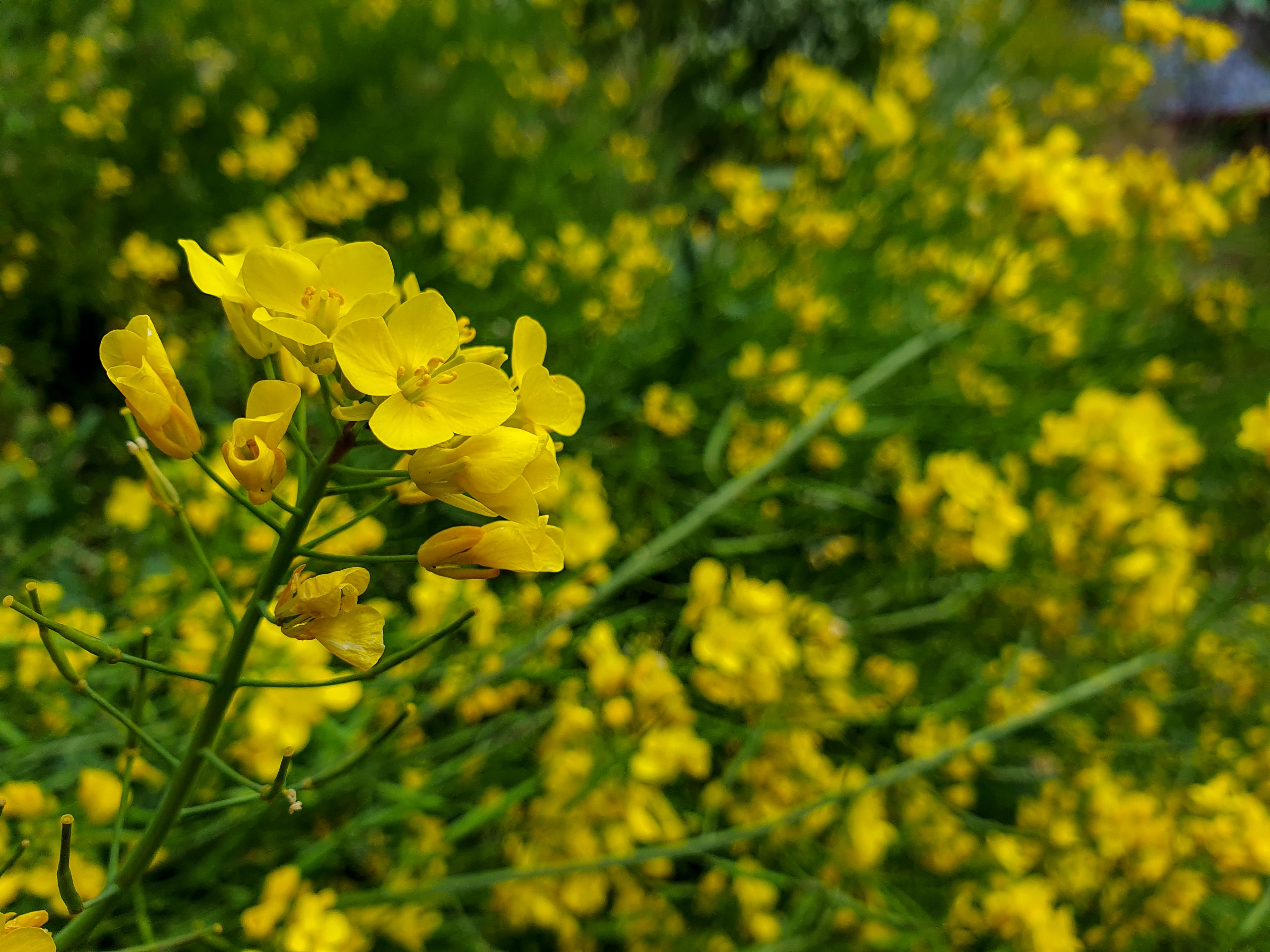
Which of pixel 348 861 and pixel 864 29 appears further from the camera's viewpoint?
pixel 864 29

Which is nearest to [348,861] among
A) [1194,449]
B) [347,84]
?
[1194,449]

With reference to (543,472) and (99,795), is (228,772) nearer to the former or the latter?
(543,472)

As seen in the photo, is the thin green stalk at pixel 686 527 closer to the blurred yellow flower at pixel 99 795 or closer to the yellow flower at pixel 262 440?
the blurred yellow flower at pixel 99 795

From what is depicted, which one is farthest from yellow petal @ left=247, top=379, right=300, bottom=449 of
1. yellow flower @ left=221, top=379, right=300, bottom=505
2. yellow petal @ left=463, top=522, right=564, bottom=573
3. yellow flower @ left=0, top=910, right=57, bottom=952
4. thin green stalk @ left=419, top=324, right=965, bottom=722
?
thin green stalk @ left=419, top=324, right=965, bottom=722

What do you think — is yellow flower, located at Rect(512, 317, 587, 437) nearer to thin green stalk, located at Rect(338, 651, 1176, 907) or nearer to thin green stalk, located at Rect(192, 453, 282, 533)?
thin green stalk, located at Rect(192, 453, 282, 533)

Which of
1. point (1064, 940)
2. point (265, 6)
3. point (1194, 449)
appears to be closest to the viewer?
point (1064, 940)

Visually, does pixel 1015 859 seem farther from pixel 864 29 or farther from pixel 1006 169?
pixel 864 29

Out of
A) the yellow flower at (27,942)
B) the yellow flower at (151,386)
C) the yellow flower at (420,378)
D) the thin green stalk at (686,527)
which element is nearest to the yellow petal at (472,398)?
the yellow flower at (420,378)
